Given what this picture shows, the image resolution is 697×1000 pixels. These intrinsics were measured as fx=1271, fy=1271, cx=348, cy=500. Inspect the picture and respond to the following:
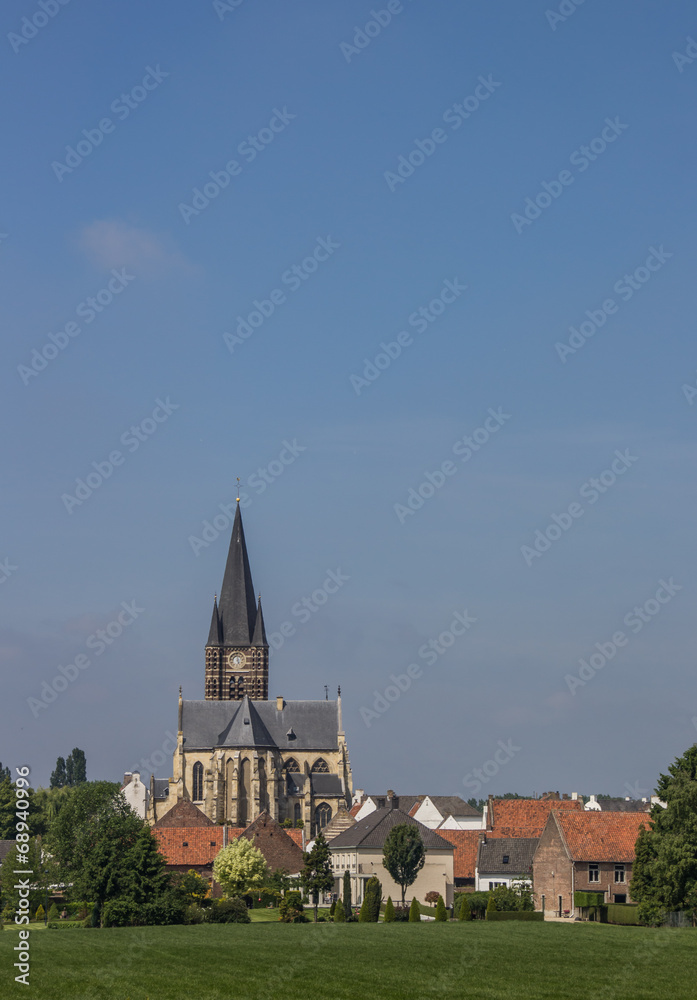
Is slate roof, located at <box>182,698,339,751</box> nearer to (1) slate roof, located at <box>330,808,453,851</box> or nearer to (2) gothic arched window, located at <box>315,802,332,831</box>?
(2) gothic arched window, located at <box>315,802,332,831</box>

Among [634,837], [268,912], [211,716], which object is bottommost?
[268,912]

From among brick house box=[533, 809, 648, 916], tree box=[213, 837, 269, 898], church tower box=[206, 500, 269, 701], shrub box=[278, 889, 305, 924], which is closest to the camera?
shrub box=[278, 889, 305, 924]

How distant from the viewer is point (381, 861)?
84750 millimetres

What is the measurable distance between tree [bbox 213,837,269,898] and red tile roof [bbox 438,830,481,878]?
1471 cm

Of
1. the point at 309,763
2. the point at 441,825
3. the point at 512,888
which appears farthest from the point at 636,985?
the point at 309,763

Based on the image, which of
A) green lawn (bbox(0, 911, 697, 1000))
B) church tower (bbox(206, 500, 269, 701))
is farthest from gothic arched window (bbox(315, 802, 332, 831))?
green lawn (bbox(0, 911, 697, 1000))

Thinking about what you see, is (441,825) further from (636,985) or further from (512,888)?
(636,985)

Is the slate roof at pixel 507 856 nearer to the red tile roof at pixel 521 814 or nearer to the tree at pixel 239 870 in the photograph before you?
the red tile roof at pixel 521 814

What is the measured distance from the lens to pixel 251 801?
467ft

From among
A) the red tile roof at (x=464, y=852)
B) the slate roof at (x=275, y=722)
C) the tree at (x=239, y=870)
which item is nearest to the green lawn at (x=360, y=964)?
the tree at (x=239, y=870)

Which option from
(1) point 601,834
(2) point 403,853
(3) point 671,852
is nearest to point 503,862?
(2) point 403,853

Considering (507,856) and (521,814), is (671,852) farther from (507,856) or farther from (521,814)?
(521,814)

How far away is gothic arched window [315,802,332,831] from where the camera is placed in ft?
486

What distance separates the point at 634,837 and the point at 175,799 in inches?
3372
